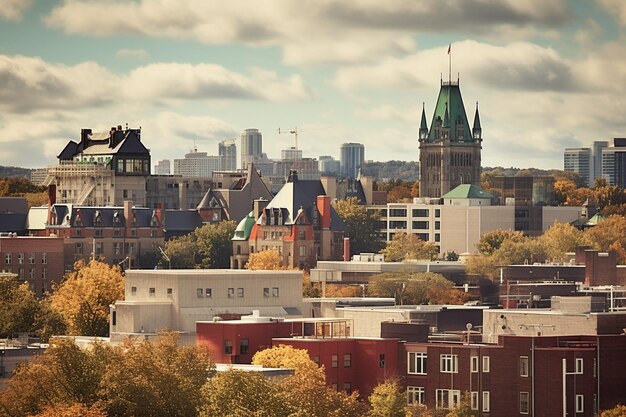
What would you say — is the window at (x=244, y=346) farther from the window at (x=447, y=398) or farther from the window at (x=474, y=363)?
the window at (x=474, y=363)

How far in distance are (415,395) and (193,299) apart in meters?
27.7

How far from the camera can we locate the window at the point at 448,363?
439 feet

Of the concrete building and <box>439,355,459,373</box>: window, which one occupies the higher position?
the concrete building

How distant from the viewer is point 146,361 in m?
122

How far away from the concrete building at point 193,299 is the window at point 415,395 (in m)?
21.6

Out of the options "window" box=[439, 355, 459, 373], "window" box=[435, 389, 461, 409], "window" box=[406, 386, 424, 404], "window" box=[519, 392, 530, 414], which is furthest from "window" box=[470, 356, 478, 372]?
"window" box=[406, 386, 424, 404]

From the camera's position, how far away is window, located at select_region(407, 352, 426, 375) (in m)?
136

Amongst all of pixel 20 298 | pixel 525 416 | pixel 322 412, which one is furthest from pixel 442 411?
pixel 20 298

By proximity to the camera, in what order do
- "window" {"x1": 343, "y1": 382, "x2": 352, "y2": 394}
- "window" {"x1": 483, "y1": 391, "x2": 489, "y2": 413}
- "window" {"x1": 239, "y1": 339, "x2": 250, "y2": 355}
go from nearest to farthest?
1. "window" {"x1": 483, "y1": 391, "x2": 489, "y2": 413}
2. "window" {"x1": 343, "y1": 382, "x2": 352, "y2": 394}
3. "window" {"x1": 239, "y1": 339, "x2": 250, "y2": 355}

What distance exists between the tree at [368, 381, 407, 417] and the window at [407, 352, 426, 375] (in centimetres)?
567

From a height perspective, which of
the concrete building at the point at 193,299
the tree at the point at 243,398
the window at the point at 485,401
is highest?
the concrete building at the point at 193,299

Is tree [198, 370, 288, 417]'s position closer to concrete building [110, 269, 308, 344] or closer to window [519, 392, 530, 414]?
window [519, 392, 530, 414]

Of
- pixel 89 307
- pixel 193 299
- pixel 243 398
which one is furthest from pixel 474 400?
pixel 89 307

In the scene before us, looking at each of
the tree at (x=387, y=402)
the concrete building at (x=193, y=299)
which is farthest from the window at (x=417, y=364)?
the concrete building at (x=193, y=299)
